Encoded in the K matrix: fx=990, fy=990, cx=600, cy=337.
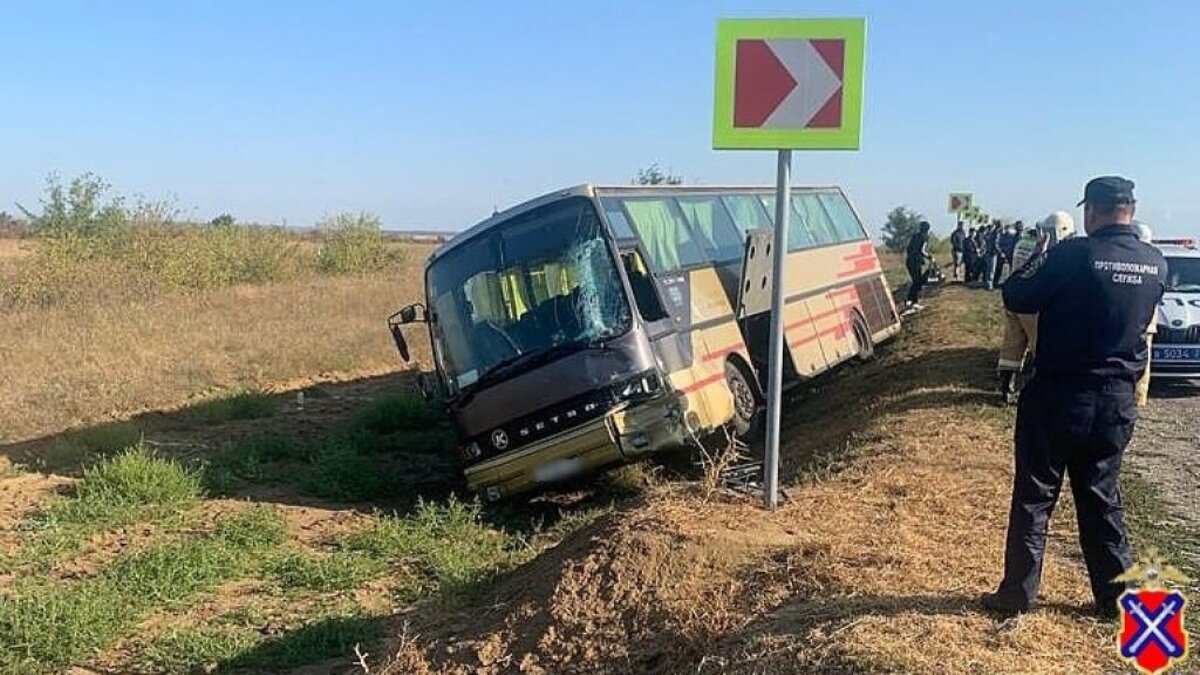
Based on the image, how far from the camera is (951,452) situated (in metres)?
7.55

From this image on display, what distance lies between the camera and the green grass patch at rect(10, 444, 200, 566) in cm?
825

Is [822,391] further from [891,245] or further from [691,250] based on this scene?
[891,245]

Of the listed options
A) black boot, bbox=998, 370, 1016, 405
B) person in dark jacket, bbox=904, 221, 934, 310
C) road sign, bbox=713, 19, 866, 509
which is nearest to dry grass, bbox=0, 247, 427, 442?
person in dark jacket, bbox=904, 221, 934, 310

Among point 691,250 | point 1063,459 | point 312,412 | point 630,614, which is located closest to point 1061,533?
point 1063,459

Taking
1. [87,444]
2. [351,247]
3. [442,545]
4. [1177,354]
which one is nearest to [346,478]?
[442,545]

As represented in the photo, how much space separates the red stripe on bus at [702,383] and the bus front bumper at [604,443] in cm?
28

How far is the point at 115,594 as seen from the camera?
6.95 meters

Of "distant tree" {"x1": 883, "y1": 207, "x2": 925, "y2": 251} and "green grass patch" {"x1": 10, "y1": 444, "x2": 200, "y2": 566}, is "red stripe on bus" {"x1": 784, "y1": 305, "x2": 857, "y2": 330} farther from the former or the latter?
"distant tree" {"x1": 883, "y1": 207, "x2": 925, "y2": 251}

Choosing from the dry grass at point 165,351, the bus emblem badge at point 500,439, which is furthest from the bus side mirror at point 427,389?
the dry grass at point 165,351

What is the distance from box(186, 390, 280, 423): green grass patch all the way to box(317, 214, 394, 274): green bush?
101 feet

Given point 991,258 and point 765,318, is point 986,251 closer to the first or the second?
point 991,258

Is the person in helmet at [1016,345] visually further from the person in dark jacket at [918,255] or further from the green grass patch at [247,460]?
the person in dark jacket at [918,255]

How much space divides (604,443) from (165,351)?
44.1 feet

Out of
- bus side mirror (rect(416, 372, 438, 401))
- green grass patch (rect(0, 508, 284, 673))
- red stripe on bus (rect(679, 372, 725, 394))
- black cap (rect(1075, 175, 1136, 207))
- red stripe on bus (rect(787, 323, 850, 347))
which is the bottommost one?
green grass patch (rect(0, 508, 284, 673))
